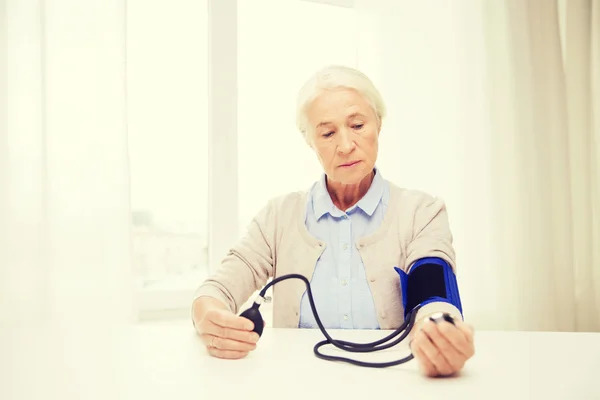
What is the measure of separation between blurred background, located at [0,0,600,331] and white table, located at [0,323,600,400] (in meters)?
1.13

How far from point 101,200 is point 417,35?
1714mm

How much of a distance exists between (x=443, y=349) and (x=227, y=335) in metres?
0.31

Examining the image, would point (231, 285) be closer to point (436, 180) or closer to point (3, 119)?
point (3, 119)

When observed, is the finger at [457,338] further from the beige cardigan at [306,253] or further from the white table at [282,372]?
the beige cardigan at [306,253]

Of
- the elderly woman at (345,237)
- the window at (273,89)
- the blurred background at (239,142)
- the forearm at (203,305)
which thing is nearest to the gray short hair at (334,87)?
the elderly woman at (345,237)

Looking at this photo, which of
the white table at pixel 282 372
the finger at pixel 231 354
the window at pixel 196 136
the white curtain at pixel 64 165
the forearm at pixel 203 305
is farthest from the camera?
the window at pixel 196 136

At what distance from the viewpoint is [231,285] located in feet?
3.21

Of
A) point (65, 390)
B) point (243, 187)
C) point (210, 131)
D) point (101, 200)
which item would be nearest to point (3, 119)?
point (101, 200)

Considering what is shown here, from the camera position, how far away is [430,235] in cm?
96

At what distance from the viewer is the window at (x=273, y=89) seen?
8.34 feet

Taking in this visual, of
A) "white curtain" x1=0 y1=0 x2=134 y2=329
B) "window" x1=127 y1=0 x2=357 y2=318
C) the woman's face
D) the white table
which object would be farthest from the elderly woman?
"window" x1=127 y1=0 x2=357 y2=318

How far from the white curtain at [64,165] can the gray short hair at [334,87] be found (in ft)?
3.91

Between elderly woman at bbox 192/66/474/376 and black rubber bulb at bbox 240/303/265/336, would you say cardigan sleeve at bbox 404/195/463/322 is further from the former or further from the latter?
black rubber bulb at bbox 240/303/265/336

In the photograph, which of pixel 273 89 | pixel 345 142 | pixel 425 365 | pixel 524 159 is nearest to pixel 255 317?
pixel 425 365
